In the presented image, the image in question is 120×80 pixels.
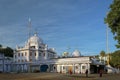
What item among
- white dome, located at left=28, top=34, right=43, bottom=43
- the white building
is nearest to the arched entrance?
the white building

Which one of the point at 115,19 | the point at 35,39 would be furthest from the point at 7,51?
the point at 115,19

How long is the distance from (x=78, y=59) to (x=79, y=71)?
13.4 feet

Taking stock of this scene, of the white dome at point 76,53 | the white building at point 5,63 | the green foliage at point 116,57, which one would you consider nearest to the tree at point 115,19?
the green foliage at point 116,57

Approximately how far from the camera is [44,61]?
3912 inches

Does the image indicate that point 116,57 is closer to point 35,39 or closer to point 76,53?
point 35,39

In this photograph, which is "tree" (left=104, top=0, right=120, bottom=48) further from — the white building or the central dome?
the central dome

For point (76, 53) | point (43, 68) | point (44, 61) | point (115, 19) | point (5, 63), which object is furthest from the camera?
point (76, 53)

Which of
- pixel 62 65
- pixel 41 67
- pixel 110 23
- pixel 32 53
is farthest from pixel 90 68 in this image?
pixel 110 23

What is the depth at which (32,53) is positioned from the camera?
115 meters

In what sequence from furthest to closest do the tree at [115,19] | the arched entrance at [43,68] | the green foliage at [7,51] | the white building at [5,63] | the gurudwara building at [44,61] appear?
1. the green foliage at [7,51]
2. the white building at [5,63]
3. the arched entrance at [43,68]
4. the gurudwara building at [44,61]
5. the tree at [115,19]

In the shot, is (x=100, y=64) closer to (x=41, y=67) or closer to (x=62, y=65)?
(x=62, y=65)

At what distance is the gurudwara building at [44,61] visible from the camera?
287 ft

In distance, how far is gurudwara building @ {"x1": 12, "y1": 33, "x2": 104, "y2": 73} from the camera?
8744cm

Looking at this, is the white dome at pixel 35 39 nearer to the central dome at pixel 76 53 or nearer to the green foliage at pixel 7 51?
the central dome at pixel 76 53
